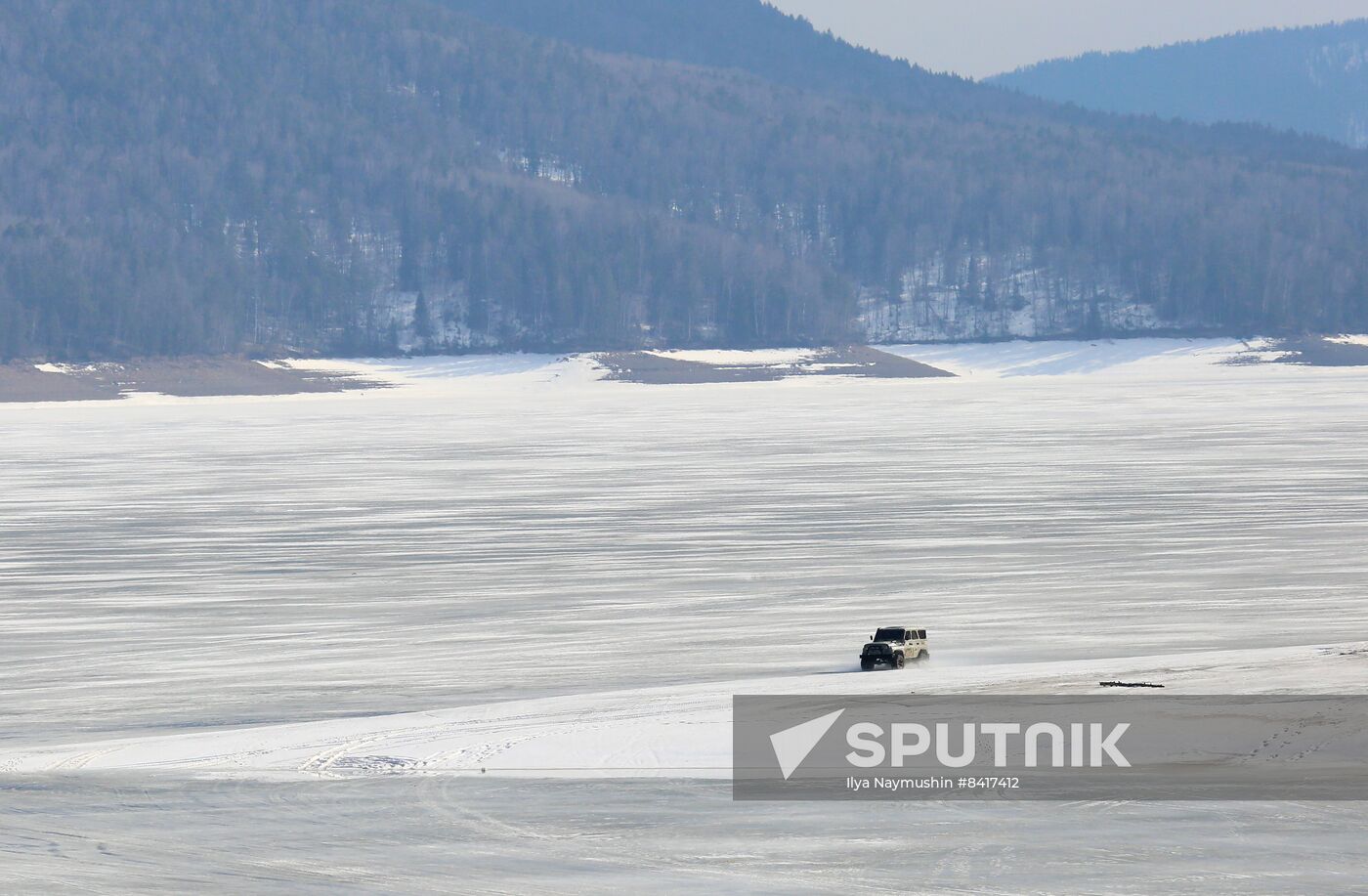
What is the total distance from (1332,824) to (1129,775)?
2.24 metres

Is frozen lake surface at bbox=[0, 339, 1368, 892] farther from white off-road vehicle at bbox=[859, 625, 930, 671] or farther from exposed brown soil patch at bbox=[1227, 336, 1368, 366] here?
exposed brown soil patch at bbox=[1227, 336, 1368, 366]

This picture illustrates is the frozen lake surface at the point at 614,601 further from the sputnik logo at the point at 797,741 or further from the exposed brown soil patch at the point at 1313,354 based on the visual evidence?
the exposed brown soil patch at the point at 1313,354

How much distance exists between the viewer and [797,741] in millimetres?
19859

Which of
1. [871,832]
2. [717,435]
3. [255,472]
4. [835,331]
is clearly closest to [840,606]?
[871,832]

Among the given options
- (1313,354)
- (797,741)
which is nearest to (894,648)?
(797,741)

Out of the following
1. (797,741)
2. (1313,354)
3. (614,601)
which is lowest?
(1313,354)

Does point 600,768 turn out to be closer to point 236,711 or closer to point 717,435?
point 236,711

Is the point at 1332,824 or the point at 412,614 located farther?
the point at 412,614

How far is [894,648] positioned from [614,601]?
675cm

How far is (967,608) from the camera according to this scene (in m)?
28.9

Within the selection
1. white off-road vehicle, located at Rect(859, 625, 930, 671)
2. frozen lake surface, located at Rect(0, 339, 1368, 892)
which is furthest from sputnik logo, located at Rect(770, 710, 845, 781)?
white off-road vehicle, located at Rect(859, 625, 930, 671)

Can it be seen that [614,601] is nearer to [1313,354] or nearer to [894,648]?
[894,648]

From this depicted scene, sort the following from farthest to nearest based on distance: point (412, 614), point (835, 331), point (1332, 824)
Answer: point (835, 331), point (412, 614), point (1332, 824)

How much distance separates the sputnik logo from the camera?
1916 centimetres
